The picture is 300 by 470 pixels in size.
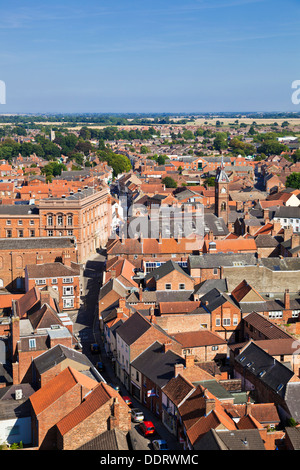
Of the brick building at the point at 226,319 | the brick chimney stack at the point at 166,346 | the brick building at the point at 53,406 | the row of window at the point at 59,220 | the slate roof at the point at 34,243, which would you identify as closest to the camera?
the brick building at the point at 53,406

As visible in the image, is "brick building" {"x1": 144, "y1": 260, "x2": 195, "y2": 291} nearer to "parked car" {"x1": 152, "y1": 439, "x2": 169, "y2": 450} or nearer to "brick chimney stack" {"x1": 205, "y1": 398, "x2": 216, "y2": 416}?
"parked car" {"x1": 152, "y1": 439, "x2": 169, "y2": 450}

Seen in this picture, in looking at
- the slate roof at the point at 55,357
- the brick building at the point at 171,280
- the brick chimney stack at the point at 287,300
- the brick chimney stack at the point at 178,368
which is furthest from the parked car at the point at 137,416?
the brick building at the point at 171,280

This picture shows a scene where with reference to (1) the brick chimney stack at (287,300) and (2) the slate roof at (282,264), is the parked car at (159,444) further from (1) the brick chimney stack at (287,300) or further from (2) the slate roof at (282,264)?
(2) the slate roof at (282,264)

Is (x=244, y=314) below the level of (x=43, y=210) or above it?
below

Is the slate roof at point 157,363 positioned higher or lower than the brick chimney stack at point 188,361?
lower

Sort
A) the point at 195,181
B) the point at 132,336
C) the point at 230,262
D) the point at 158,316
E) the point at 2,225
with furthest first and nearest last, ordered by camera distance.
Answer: the point at 195,181 < the point at 2,225 < the point at 230,262 < the point at 158,316 < the point at 132,336
